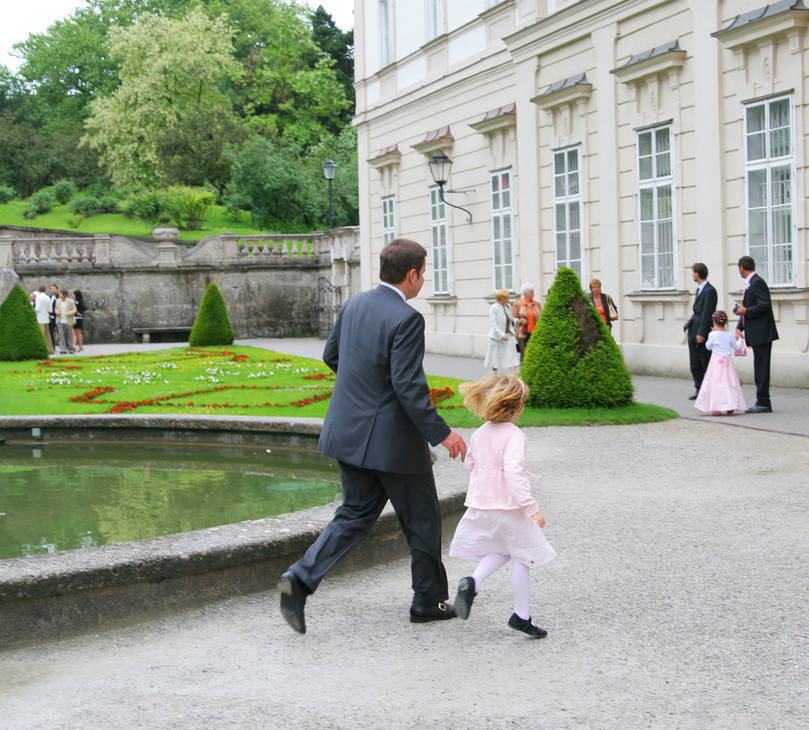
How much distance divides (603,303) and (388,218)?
38.5ft

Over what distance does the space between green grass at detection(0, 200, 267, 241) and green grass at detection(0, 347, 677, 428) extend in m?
27.4

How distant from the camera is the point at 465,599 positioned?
4.70m

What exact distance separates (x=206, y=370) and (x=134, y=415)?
8.26 metres

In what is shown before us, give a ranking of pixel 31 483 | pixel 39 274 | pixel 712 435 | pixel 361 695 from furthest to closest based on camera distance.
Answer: pixel 39 274 < pixel 712 435 < pixel 31 483 < pixel 361 695

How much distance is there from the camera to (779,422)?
10781 millimetres

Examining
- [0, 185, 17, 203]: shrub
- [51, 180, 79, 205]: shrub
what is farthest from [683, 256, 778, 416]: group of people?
[0, 185, 17, 203]: shrub

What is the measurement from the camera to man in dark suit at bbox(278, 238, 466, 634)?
180 inches

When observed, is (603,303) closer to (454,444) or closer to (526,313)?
(526,313)

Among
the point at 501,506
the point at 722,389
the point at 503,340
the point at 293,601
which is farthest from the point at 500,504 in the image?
the point at 503,340

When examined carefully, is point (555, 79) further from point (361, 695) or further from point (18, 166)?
point (18, 166)

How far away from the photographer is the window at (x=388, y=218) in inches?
1025

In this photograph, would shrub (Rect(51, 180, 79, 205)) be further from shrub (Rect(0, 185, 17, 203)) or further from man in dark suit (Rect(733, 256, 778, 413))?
man in dark suit (Rect(733, 256, 778, 413))

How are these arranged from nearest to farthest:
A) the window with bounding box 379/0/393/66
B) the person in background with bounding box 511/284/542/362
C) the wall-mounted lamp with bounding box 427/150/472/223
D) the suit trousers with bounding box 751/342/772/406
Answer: the suit trousers with bounding box 751/342/772/406 → the person in background with bounding box 511/284/542/362 → the wall-mounted lamp with bounding box 427/150/472/223 → the window with bounding box 379/0/393/66

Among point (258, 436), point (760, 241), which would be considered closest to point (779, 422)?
point (760, 241)
